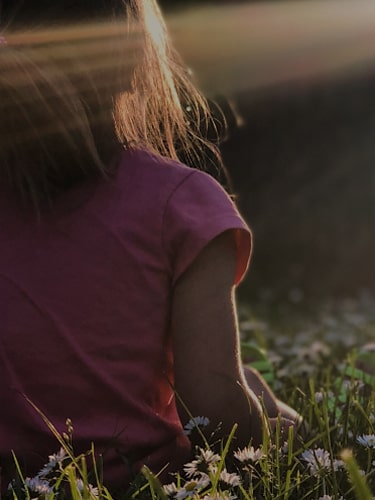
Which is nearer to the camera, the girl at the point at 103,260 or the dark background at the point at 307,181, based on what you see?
the girl at the point at 103,260

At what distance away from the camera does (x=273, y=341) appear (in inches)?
159

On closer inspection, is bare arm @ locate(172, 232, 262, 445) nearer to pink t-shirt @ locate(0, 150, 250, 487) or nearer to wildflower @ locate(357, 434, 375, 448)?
pink t-shirt @ locate(0, 150, 250, 487)

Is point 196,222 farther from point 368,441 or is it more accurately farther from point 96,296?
point 368,441

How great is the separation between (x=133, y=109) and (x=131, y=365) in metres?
0.47

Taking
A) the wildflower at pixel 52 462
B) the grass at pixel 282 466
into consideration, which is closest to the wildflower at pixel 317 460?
the grass at pixel 282 466

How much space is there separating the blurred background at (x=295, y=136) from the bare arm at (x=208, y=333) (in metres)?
5.05

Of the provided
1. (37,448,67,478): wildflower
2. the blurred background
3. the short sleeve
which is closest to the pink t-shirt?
the short sleeve

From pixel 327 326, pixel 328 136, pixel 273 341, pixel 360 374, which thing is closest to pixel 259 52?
pixel 328 136

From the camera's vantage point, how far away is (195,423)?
163cm

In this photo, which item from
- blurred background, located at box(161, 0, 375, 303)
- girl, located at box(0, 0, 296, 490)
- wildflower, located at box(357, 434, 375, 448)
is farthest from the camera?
blurred background, located at box(161, 0, 375, 303)

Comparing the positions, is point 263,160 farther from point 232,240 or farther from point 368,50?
point 232,240

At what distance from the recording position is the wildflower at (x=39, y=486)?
1510 millimetres

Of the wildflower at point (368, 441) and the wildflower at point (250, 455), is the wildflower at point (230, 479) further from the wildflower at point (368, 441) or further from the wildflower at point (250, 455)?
the wildflower at point (368, 441)

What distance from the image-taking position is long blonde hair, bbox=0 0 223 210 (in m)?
1.56
